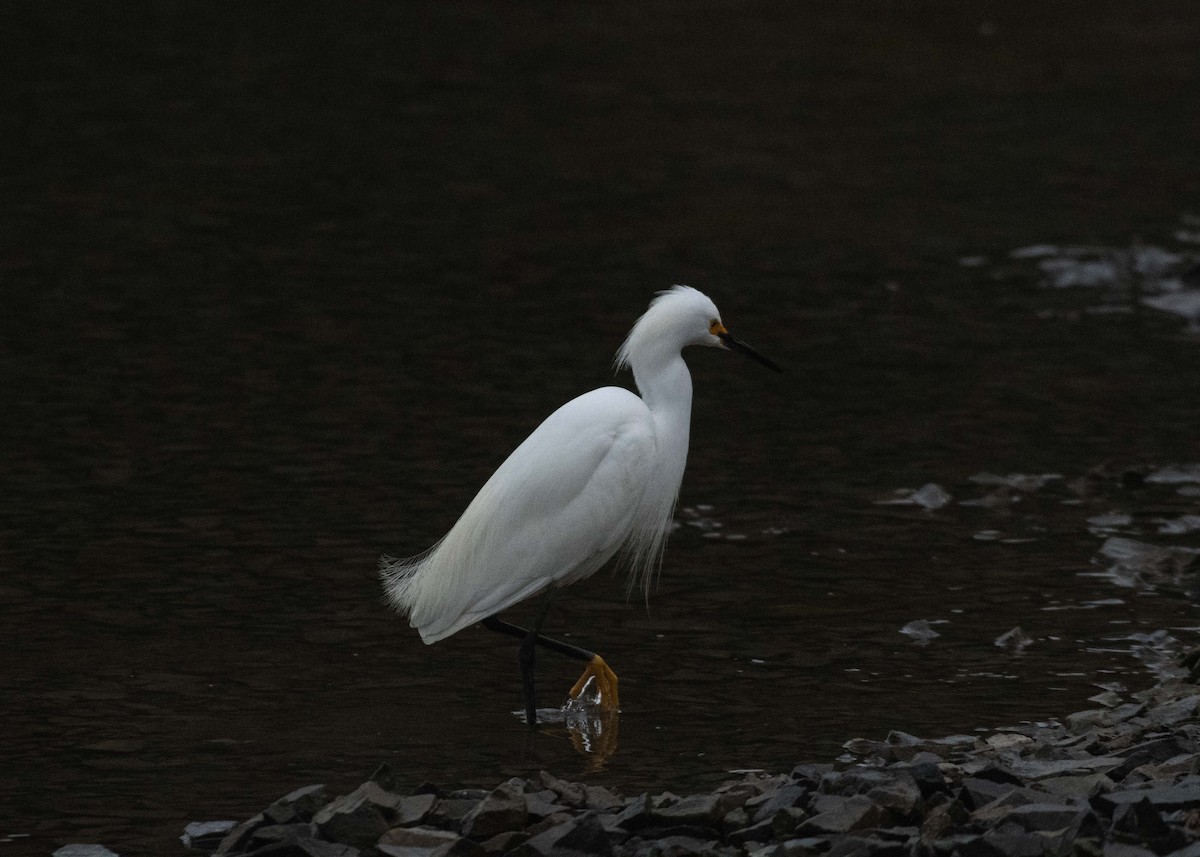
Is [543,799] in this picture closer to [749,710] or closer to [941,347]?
[749,710]

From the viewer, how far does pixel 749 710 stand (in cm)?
744

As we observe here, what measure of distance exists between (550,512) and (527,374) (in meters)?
5.11

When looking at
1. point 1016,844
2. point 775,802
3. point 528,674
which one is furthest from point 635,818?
point 528,674

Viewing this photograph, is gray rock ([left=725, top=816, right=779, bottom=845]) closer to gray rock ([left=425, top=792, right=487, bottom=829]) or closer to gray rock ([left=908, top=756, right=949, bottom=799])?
gray rock ([left=908, top=756, right=949, bottom=799])

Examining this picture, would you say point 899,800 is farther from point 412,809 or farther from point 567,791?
point 412,809

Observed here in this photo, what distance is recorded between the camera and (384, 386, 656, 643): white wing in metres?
7.38

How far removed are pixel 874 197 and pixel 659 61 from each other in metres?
6.41

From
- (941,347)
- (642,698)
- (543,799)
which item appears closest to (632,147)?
(941,347)

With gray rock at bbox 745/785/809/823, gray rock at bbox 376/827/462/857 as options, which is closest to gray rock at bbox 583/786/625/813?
gray rock at bbox 745/785/809/823

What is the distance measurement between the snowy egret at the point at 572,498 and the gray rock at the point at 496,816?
1587 mm

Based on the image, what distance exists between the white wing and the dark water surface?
48 cm

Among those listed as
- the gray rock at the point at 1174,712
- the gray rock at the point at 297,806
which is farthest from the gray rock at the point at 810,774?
the gray rock at the point at 297,806

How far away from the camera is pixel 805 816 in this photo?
221 inches

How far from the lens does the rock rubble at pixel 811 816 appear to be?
5215mm
